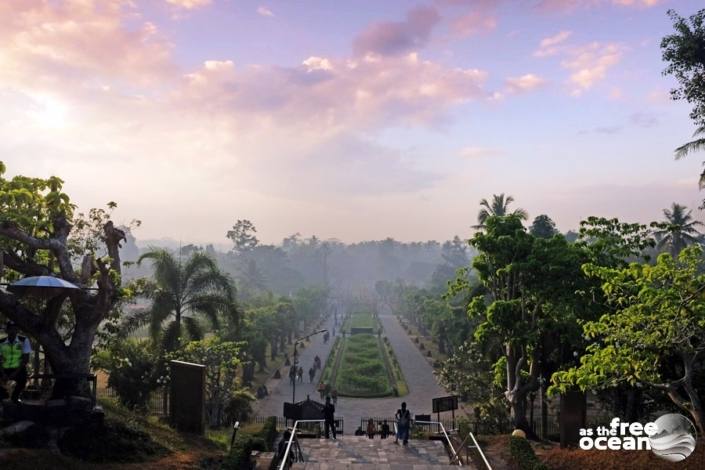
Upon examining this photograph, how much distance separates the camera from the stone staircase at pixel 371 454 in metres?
15.6

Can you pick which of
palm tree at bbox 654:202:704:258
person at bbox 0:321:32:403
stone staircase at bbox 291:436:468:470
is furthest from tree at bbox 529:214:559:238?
person at bbox 0:321:32:403

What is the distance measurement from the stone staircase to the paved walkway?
436 inches

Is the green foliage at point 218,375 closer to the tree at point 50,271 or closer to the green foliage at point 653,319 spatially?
the tree at point 50,271

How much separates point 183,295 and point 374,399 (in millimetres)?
17251

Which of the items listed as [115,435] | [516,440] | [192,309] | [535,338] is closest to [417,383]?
[192,309]

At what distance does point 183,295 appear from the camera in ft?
94.4

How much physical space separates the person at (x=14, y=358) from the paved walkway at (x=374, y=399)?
20.5 metres

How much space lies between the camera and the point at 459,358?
108 feet

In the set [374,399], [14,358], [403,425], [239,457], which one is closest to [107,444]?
[14,358]

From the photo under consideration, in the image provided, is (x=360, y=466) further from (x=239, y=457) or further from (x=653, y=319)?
(x=653, y=319)

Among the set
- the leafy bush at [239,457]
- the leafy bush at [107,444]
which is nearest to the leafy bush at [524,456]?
the leafy bush at [239,457]

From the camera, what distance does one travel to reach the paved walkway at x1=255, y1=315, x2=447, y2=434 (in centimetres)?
3562

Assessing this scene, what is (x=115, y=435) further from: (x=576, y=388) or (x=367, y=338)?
(x=367, y=338)

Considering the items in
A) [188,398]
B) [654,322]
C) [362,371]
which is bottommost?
[362,371]
